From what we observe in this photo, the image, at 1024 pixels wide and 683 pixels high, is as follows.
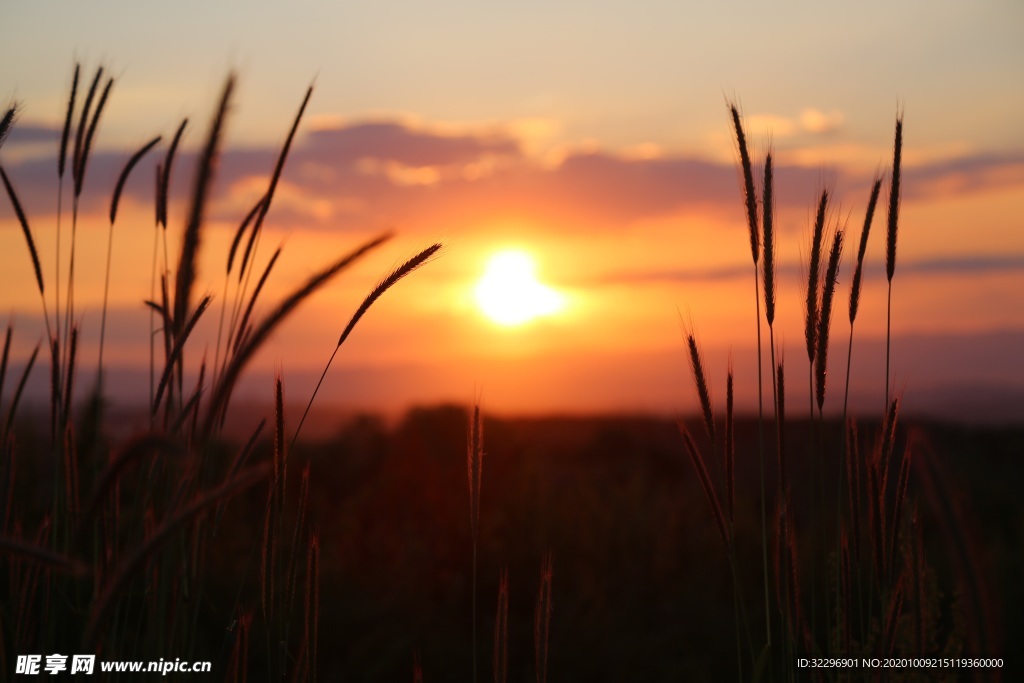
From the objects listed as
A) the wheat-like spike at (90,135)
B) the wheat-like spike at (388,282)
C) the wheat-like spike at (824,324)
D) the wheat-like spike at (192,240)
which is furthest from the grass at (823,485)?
the wheat-like spike at (90,135)

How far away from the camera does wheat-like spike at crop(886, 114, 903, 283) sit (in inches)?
85.4

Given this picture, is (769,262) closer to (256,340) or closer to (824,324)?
(824,324)

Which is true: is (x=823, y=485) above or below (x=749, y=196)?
below

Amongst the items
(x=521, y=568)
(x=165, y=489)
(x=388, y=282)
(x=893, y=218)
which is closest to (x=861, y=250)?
(x=893, y=218)

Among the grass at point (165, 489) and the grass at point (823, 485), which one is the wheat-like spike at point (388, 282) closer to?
the grass at point (165, 489)

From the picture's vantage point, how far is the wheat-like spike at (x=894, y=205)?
7.12 ft

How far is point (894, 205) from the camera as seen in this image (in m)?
2.27

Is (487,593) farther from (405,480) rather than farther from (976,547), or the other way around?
(976,547)

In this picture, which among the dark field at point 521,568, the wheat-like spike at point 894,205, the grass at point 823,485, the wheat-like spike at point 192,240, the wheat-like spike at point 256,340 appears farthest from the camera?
the dark field at point 521,568

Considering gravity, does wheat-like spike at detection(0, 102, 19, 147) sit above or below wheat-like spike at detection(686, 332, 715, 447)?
above

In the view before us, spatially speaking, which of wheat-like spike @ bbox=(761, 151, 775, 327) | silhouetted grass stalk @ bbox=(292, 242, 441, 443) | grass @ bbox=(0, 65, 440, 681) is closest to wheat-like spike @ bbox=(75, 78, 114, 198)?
grass @ bbox=(0, 65, 440, 681)

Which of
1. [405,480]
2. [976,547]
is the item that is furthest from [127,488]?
[976,547]

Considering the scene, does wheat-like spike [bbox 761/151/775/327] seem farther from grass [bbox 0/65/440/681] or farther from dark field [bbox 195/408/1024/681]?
dark field [bbox 195/408/1024/681]

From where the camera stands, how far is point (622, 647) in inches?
223
